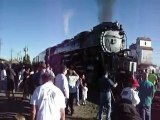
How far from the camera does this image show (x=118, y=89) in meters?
17.3

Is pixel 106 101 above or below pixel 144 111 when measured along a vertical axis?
above

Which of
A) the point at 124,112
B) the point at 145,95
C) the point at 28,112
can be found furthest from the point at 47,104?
the point at 28,112

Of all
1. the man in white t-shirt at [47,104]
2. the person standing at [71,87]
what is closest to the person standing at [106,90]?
the person standing at [71,87]

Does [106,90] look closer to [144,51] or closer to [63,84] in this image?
[63,84]

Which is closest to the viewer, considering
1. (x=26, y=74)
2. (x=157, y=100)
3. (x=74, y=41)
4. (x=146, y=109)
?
(x=146, y=109)

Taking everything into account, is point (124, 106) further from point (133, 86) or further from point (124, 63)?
point (124, 63)

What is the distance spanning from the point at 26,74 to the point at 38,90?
1107 cm

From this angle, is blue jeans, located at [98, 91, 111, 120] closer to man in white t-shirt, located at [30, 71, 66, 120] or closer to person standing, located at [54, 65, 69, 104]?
person standing, located at [54, 65, 69, 104]

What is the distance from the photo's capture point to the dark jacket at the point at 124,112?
5.25 meters

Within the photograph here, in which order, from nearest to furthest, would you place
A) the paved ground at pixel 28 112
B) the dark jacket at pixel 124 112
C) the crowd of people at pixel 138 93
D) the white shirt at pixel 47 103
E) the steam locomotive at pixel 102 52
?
the dark jacket at pixel 124 112 → the white shirt at pixel 47 103 → the crowd of people at pixel 138 93 → the paved ground at pixel 28 112 → the steam locomotive at pixel 102 52

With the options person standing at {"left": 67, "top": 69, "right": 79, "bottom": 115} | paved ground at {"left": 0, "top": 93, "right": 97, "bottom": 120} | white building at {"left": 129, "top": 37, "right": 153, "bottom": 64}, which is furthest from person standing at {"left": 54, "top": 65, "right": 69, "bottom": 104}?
white building at {"left": 129, "top": 37, "right": 153, "bottom": 64}

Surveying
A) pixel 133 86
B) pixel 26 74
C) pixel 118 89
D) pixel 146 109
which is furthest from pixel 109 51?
pixel 133 86

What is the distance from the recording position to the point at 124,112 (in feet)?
17.3

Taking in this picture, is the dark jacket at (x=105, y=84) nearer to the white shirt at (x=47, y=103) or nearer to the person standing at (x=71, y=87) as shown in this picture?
the person standing at (x=71, y=87)
